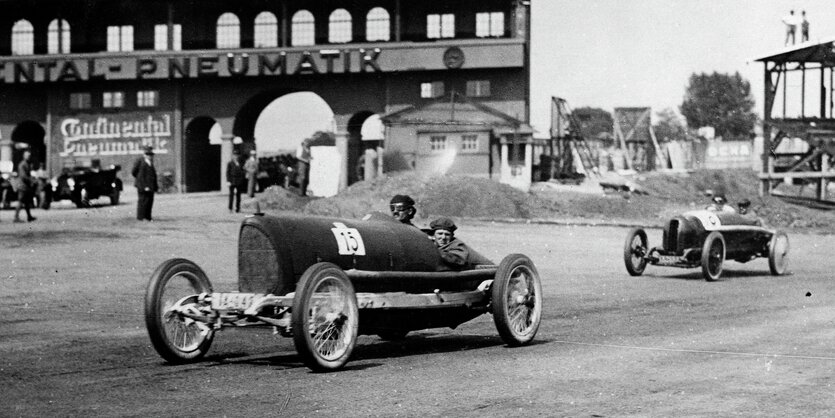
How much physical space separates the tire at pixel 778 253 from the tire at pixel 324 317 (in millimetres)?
13528

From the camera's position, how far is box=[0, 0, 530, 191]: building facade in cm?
5053

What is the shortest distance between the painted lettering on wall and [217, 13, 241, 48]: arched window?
4.19 meters

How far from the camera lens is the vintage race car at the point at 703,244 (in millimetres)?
19453

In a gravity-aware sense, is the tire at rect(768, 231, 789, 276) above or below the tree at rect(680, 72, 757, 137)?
below

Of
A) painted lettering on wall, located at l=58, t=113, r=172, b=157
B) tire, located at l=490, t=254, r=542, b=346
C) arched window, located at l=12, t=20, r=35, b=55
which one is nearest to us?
tire, located at l=490, t=254, r=542, b=346

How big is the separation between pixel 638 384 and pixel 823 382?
131cm

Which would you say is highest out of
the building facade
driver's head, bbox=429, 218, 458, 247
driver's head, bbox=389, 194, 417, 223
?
the building facade

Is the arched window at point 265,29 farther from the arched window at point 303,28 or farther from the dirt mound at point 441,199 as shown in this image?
the dirt mound at point 441,199

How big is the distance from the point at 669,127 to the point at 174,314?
122 meters

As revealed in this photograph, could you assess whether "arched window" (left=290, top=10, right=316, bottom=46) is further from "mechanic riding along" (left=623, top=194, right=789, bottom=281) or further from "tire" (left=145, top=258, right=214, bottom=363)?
"tire" (left=145, top=258, right=214, bottom=363)

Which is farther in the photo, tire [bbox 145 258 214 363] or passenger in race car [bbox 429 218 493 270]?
passenger in race car [bbox 429 218 493 270]

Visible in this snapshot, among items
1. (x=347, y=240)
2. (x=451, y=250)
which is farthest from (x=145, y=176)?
(x=347, y=240)

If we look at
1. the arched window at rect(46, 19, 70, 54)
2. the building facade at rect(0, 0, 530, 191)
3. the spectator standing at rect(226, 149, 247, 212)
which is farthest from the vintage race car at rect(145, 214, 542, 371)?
the arched window at rect(46, 19, 70, 54)

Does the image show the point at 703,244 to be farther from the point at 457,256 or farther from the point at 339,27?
the point at 339,27
